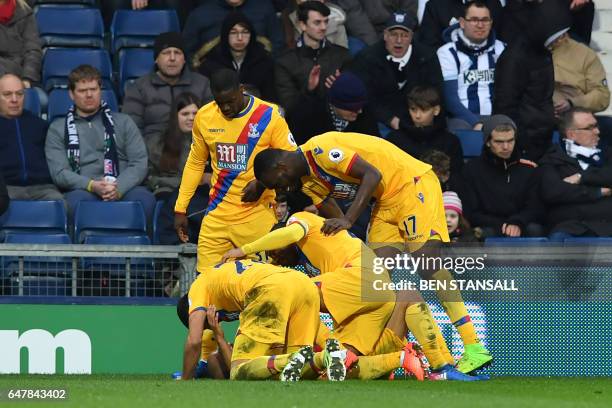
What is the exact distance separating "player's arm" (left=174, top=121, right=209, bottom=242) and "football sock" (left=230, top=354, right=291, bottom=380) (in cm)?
208

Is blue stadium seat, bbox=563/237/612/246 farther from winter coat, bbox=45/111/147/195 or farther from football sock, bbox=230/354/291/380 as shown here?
winter coat, bbox=45/111/147/195

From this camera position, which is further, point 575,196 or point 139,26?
point 139,26

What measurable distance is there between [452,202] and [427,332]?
264 cm

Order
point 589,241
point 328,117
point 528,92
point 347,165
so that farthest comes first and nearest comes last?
point 528,92, point 328,117, point 589,241, point 347,165

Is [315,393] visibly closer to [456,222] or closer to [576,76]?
[456,222]

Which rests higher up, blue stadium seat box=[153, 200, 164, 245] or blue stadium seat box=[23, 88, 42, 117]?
blue stadium seat box=[23, 88, 42, 117]

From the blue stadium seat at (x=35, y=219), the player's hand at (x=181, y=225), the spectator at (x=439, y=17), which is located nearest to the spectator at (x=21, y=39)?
the blue stadium seat at (x=35, y=219)

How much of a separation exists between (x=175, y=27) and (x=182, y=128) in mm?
1931

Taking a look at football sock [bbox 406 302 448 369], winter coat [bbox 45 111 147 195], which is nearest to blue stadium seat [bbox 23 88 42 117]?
winter coat [bbox 45 111 147 195]

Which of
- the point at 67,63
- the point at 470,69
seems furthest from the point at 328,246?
the point at 67,63

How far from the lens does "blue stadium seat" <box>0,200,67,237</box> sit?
42.8 feet

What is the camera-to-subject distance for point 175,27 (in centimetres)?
1563

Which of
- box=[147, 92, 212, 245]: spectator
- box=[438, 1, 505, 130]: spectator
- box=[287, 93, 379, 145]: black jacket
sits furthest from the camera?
box=[438, 1, 505, 130]: spectator

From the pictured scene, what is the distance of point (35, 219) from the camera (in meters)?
13.0
